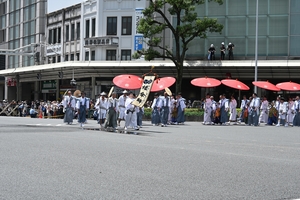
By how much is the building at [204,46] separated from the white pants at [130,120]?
20624mm

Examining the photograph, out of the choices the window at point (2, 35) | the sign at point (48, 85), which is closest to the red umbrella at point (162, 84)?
the sign at point (48, 85)

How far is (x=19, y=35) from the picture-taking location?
68.9m

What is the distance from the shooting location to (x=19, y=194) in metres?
8.48

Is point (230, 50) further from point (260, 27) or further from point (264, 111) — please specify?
point (264, 111)

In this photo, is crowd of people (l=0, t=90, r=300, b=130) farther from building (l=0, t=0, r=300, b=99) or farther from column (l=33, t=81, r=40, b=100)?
column (l=33, t=81, r=40, b=100)

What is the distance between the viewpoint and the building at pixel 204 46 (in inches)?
1761

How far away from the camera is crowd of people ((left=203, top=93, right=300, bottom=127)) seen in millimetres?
31609

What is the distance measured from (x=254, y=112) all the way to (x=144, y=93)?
9413 mm

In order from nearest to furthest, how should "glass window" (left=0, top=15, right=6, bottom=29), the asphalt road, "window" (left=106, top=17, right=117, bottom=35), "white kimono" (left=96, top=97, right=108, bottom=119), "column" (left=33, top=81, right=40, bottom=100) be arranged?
the asphalt road, "white kimono" (left=96, top=97, right=108, bottom=119), "window" (left=106, top=17, right=117, bottom=35), "column" (left=33, top=81, right=40, bottom=100), "glass window" (left=0, top=15, right=6, bottom=29)

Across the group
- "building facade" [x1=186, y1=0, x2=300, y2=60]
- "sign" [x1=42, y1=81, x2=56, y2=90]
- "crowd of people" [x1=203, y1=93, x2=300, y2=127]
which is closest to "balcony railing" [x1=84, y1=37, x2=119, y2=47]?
"sign" [x1=42, y1=81, x2=56, y2=90]

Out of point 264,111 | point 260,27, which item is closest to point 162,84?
point 264,111

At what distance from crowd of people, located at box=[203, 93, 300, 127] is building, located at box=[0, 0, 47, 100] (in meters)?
30.2

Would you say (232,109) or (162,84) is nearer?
(162,84)

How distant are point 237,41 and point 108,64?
36.8 ft
